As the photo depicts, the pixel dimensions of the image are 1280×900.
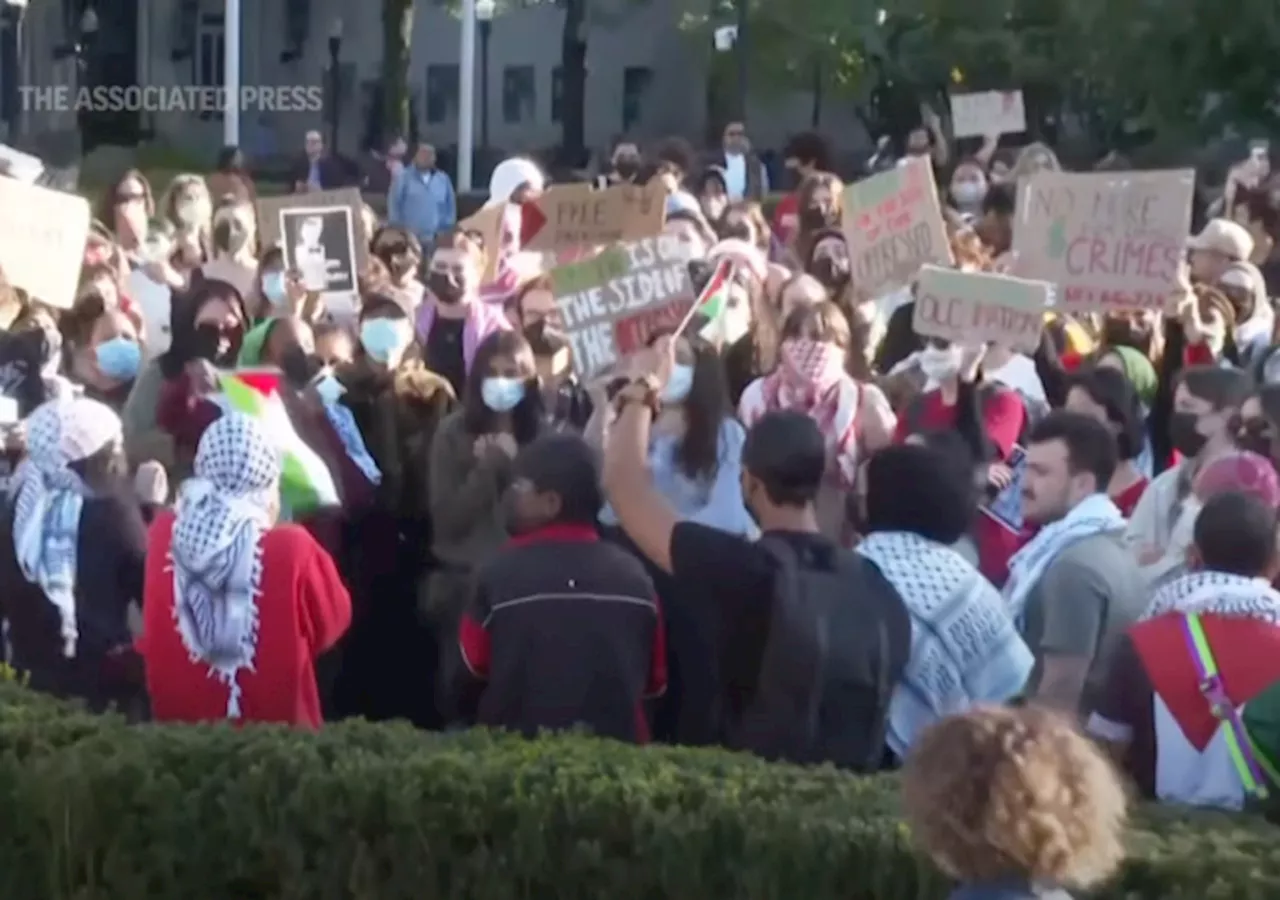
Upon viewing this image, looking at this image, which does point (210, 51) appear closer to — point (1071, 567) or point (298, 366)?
point (298, 366)

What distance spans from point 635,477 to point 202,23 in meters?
50.7

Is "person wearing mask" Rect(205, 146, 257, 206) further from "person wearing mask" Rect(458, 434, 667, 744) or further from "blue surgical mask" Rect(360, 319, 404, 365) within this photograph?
"person wearing mask" Rect(458, 434, 667, 744)

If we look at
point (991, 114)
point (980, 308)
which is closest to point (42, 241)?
point (980, 308)

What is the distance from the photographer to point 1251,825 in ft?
15.2

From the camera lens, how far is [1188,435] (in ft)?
24.1

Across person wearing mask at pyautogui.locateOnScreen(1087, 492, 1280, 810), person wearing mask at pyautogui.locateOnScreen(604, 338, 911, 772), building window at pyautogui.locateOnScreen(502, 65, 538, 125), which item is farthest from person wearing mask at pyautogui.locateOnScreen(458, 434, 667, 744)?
building window at pyautogui.locateOnScreen(502, 65, 538, 125)

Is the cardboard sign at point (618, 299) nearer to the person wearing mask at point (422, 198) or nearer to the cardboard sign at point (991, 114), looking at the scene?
the cardboard sign at point (991, 114)

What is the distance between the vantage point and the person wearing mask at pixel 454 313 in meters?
9.19

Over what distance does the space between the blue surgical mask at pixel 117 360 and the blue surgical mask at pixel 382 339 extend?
0.79 meters

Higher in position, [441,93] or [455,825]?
[441,93]

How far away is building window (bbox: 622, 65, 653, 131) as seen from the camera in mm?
53594

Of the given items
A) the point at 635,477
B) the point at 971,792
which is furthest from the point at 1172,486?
the point at 971,792

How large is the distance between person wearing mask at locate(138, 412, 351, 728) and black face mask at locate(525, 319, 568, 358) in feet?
8.65

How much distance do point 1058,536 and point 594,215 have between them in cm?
393
